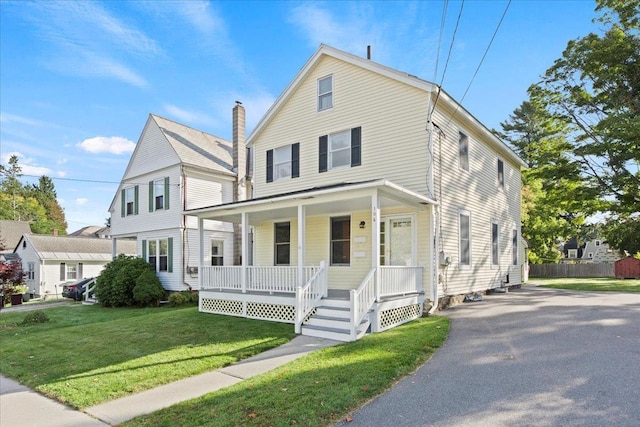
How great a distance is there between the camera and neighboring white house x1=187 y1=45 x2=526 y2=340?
9.68m

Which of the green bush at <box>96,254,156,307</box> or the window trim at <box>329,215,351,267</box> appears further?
the green bush at <box>96,254,156,307</box>

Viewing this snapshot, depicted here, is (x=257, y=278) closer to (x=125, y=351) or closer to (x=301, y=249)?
(x=301, y=249)

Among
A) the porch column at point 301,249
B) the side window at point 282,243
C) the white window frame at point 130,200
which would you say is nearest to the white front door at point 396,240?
the porch column at point 301,249

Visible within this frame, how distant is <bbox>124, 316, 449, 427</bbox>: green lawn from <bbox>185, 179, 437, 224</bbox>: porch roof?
3.47 meters

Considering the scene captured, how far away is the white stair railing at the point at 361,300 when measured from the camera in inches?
325

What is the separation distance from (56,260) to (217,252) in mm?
17054

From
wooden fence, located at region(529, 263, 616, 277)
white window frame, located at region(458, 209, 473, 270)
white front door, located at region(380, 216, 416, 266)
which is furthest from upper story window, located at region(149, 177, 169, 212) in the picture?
wooden fence, located at region(529, 263, 616, 277)

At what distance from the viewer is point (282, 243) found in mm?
14484

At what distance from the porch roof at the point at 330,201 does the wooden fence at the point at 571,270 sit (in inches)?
1058

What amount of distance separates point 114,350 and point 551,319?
31.7ft

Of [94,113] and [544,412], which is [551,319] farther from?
[94,113]

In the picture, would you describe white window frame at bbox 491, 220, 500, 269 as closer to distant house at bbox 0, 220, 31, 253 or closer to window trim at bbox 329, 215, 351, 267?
window trim at bbox 329, 215, 351, 267

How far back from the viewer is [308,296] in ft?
31.6

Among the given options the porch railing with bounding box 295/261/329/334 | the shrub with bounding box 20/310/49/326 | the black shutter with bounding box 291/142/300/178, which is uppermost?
the black shutter with bounding box 291/142/300/178
